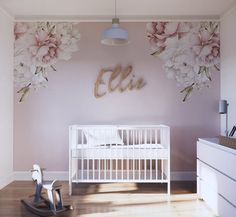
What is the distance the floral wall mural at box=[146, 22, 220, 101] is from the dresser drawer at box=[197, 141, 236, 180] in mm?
1333

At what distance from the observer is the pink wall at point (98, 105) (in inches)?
177

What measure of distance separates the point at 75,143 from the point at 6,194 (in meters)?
0.99

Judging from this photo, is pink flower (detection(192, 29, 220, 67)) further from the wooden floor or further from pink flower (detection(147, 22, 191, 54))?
the wooden floor

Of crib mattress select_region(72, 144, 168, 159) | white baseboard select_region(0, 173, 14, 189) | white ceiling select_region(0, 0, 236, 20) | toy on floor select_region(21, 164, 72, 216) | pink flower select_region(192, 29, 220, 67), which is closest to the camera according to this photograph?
toy on floor select_region(21, 164, 72, 216)

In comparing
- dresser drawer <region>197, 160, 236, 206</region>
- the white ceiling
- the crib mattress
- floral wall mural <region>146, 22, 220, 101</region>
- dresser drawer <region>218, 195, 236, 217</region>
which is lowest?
dresser drawer <region>218, 195, 236, 217</region>

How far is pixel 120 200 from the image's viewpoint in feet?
11.5

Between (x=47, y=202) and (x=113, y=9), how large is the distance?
2.51 metres

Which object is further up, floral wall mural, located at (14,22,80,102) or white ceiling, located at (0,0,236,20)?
white ceiling, located at (0,0,236,20)

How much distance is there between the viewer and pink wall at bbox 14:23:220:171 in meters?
4.50

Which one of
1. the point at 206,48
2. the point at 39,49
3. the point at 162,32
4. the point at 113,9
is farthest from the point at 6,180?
the point at 206,48

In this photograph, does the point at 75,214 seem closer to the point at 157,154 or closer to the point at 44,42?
the point at 157,154

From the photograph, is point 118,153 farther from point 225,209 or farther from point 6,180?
point 6,180

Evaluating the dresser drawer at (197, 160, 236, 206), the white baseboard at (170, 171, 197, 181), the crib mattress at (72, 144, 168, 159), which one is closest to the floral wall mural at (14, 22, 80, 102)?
the crib mattress at (72, 144, 168, 159)

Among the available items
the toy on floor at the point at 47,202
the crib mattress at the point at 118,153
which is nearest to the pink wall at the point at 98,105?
the crib mattress at the point at 118,153
